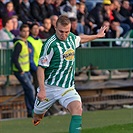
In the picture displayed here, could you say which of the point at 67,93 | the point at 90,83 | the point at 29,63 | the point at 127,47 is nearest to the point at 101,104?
the point at 90,83

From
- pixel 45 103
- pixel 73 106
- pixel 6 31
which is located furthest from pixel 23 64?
pixel 73 106

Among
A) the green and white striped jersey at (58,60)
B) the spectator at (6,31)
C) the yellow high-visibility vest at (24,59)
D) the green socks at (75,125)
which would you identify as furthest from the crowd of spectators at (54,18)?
the green socks at (75,125)

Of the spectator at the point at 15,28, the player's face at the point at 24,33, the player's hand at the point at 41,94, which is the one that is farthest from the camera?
the spectator at the point at 15,28

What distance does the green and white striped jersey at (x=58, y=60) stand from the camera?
905 cm

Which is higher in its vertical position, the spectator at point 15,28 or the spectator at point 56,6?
the spectator at point 56,6

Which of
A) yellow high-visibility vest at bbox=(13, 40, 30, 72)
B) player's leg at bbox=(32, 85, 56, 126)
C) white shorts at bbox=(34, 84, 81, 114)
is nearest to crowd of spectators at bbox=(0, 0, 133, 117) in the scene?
yellow high-visibility vest at bbox=(13, 40, 30, 72)

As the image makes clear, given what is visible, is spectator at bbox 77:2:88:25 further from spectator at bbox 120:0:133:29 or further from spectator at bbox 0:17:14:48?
spectator at bbox 0:17:14:48

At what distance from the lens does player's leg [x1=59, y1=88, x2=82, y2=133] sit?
339 inches

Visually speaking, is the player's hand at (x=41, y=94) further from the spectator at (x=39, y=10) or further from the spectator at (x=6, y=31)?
the spectator at (x=39, y=10)

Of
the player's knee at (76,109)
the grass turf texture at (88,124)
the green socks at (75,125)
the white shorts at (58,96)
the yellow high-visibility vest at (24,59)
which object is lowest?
the grass turf texture at (88,124)

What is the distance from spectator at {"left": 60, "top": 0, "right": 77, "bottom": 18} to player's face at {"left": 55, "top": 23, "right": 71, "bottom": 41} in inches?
353

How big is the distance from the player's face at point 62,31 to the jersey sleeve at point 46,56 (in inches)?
9.0

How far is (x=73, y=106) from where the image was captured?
350 inches

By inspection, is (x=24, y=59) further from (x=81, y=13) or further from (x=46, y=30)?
(x=81, y=13)
